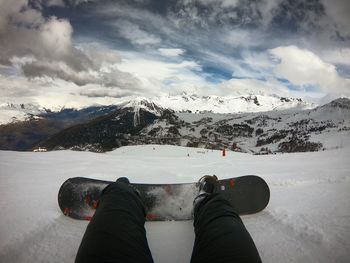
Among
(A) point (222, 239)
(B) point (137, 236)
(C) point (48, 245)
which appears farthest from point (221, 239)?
(C) point (48, 245)

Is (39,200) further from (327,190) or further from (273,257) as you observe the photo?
(327,190)

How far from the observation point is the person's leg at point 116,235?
2107mm

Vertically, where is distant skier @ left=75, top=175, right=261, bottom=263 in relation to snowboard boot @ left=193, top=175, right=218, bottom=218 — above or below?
below

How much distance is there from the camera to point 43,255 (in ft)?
9.96

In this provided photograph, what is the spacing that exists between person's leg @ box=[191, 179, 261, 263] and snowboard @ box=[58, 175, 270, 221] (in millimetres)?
1393

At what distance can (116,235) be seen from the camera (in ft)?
7.52

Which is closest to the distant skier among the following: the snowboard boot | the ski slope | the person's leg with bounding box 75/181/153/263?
the person's leg with bounding box 75/181/153/263

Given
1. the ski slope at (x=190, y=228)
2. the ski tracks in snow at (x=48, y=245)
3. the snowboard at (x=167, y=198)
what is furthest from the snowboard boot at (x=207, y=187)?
the ski tracks in snow at (x=48, y=245)

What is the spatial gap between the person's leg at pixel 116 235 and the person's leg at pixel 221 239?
53 cm

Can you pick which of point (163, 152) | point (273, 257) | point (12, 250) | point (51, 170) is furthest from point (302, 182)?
point (163, 152)

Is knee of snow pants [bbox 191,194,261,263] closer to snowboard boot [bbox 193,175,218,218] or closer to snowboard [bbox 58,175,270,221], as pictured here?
snowboard boot [bbox 193,175,218,218]

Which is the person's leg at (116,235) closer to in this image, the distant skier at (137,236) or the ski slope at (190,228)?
the distant skier at (137,236)

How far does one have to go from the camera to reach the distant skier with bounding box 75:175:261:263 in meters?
2.12

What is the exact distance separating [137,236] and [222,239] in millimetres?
817
